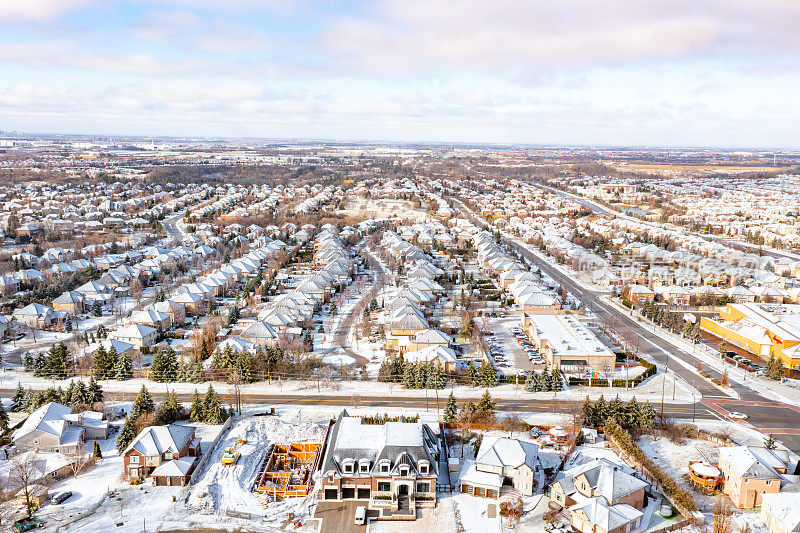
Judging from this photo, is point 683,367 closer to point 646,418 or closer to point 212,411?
point 646,418

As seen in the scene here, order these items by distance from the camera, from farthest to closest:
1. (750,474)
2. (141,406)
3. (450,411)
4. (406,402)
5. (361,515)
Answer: (406,402) < (450,411) < (141,406) < (750,474) < (361,515)

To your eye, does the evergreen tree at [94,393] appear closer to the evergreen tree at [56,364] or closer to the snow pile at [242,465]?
the evergreen tree at [56,364]

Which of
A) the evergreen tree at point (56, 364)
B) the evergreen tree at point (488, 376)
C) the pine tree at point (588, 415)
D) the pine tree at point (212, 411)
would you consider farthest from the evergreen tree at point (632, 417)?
the evergreen tree at point (56, 364)

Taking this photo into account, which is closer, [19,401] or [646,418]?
[646,418]

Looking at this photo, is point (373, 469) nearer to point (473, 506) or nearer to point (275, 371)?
point (473, 506)

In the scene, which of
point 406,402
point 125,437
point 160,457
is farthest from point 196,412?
point 406,402

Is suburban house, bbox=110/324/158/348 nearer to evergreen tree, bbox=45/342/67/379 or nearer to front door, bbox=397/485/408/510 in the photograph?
evergreen tree, bbox=45/342/67/379
